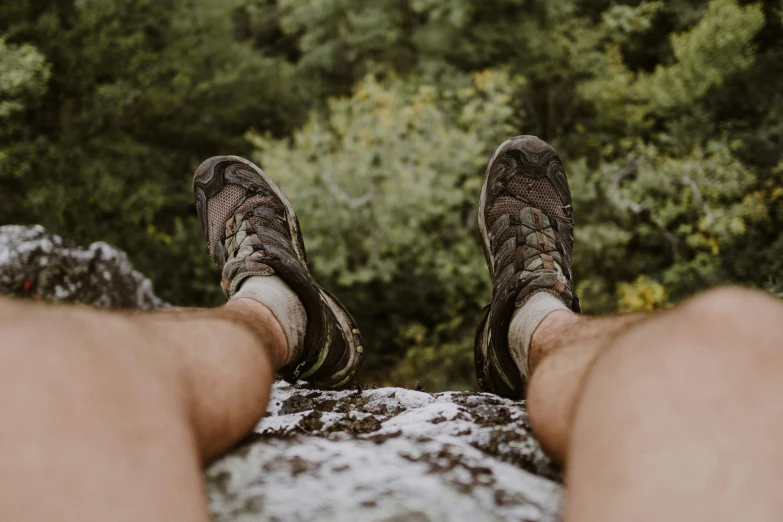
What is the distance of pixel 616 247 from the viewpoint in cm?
537

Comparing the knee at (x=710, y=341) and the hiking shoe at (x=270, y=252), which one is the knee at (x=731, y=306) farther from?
the hiking shoe at (x=270, y=252)

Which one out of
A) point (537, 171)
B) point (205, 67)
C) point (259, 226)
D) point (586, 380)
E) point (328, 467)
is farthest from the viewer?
point (205, 67)

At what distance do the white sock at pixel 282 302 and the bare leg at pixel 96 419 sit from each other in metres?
0.66

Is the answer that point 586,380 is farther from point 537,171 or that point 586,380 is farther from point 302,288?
point 537,171

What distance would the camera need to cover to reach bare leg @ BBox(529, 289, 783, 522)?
746 millimetres

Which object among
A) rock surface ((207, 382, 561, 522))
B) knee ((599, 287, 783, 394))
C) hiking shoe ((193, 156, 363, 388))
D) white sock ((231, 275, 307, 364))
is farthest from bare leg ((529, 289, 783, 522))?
hiking shoe ((193, 156, 363, 388))

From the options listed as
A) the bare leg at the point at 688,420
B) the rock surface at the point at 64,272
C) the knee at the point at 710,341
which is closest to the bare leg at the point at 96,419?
the bare leg at the point at 688,420

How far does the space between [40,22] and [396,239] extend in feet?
13.2

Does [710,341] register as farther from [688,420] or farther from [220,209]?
[220,209]

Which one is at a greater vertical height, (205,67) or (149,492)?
(205,67)

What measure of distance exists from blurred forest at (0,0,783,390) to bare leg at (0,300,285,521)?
3740mm

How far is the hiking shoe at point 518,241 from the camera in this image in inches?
75.4

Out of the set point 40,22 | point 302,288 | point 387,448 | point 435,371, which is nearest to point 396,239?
point 435,371

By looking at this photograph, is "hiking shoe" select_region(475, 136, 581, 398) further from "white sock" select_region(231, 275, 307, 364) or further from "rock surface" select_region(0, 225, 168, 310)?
"rock surface" select_region(0, 225, 168, 310)
